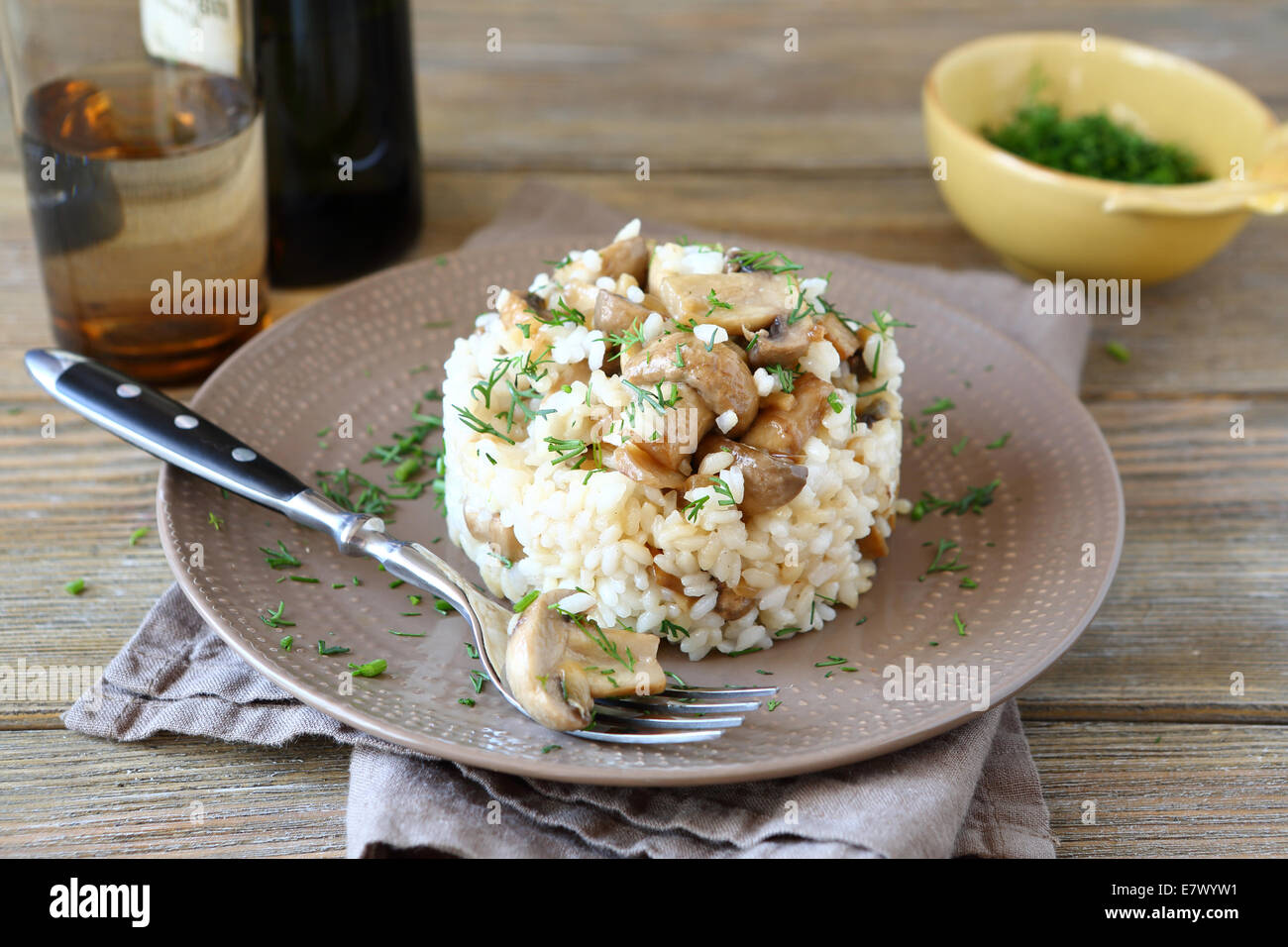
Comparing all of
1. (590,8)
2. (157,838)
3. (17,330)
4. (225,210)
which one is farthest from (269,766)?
(590,8)

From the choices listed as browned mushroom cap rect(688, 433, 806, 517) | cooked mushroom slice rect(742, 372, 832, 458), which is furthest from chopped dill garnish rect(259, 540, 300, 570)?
cooked mushroom slice rect(742, 372, 832, 458)

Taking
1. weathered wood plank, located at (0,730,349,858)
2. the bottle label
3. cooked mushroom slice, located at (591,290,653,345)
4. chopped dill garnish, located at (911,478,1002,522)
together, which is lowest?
weathered wood plank, located at (0,730,349,858)

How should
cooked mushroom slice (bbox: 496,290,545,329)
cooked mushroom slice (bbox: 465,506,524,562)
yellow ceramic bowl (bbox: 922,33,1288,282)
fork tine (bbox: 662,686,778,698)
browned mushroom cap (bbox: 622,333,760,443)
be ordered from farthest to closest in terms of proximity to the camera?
yellow ceramic bowl (bbox: 922,33,1288,282) < cooked mushroom slice (bbox: 496,290,545,329) < cooked mushroom slice (bbox: 465,506,524,562) < browned mushroom cap (bbox: 622,333,760,443) < fork tine (bbox: 662,686,778,698)

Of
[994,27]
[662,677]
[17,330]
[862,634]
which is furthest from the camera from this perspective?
[994,27]

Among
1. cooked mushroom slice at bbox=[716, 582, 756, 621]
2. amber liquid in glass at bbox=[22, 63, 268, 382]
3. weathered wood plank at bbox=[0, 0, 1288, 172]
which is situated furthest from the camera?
weathered wood plank at bbox=[0, 0, 1288, 172]

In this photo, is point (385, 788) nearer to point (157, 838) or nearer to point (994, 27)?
point (157, 838)

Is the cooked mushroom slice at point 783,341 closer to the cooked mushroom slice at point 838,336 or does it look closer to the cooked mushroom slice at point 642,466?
the cooked mushroom slice at point 838,336

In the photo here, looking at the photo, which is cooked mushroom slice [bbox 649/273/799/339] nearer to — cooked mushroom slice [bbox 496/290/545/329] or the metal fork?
cooked mushroom slice [bbox 496/290/545/329]
